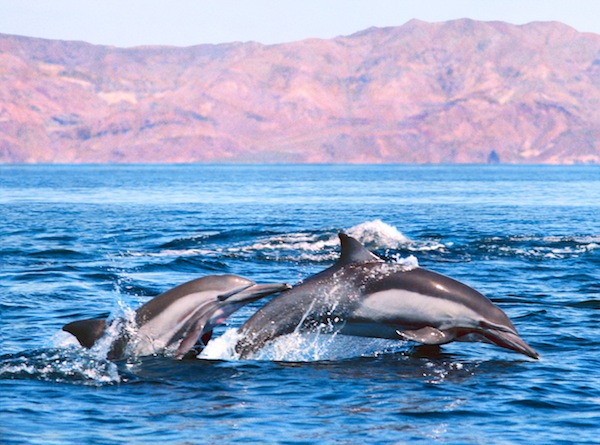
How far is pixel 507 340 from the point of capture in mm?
13383

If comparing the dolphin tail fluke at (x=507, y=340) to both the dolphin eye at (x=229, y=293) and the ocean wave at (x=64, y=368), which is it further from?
the ocean wave at (x=64, y=368)

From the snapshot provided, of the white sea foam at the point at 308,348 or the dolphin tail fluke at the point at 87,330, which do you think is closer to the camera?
the dolphin tail fluke at the point at 87,330

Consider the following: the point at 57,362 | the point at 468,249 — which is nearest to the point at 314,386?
the point at 57,362

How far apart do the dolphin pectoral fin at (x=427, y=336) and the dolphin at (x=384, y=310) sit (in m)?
0.02

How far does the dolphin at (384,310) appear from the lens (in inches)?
534

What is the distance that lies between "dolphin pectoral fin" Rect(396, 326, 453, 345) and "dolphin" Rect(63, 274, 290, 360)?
5.96ft

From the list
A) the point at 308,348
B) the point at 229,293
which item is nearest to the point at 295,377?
the point at 308,348

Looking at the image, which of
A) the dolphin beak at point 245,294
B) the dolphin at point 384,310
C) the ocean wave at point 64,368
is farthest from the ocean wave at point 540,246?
the ocean wave at point 64,368

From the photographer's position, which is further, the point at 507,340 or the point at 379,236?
the point at 379,236

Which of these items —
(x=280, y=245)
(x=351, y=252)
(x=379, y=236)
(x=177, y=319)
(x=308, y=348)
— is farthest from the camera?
(x=379, y=236)

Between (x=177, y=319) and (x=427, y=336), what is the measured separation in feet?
11.3

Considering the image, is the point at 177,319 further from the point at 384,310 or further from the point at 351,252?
the point at 384,310

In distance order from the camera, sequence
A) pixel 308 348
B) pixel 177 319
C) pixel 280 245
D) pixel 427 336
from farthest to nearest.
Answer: pixel 280 245 → pixel 308 348 → pixel 427 336 → pixel 177 319

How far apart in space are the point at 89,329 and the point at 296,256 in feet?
52.4
